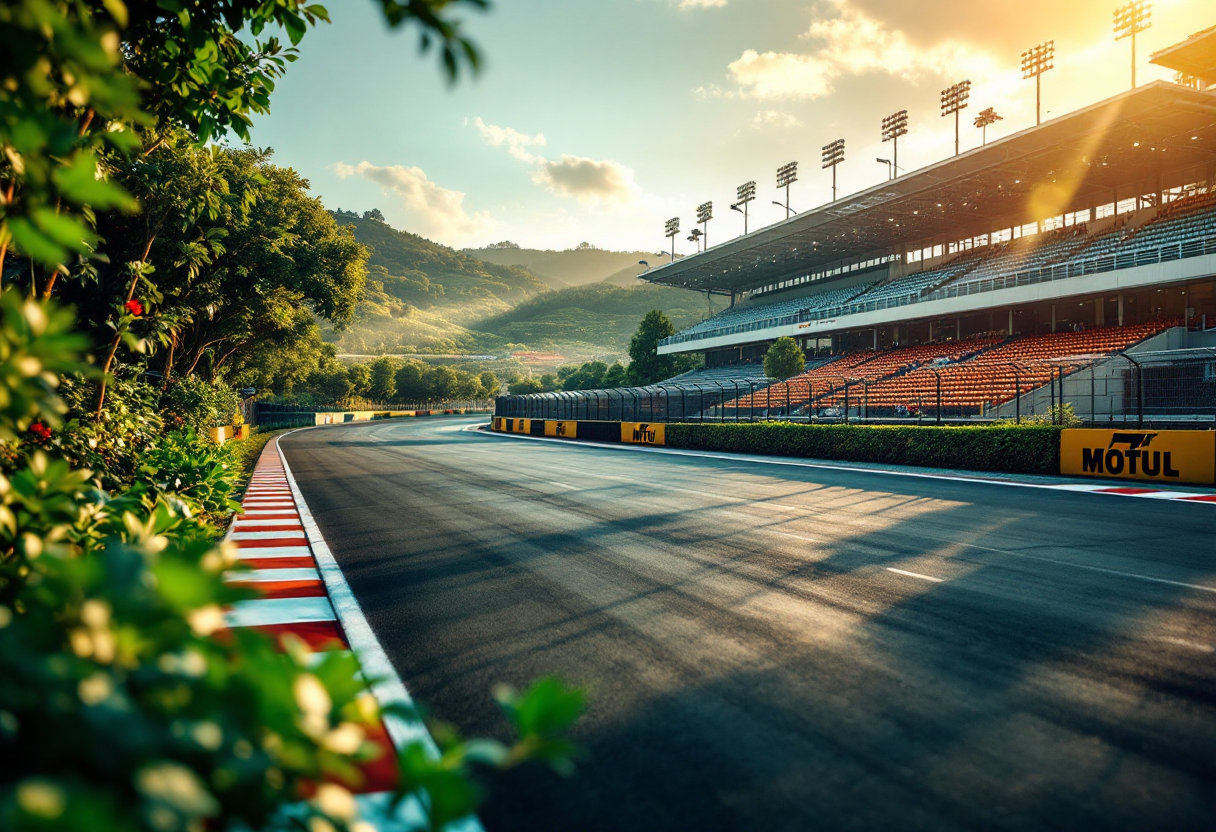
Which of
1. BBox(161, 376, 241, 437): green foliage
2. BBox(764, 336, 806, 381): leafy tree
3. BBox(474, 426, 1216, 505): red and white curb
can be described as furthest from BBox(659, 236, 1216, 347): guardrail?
BBox(161, 376, 241, 437): green foliage

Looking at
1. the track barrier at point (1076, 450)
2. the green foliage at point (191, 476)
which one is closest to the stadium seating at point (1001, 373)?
the track barrier at point (1076, 450)

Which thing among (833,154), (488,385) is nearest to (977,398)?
(833,154)

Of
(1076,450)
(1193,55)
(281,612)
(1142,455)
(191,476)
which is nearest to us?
(281,612)

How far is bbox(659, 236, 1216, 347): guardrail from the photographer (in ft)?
91.2

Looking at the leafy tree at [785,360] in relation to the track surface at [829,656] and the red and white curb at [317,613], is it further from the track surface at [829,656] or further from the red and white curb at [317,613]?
the red and white curb at [317,613]

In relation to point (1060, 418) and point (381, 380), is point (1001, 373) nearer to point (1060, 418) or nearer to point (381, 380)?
point (1060, 418)

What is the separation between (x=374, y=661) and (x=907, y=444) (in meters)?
16.9

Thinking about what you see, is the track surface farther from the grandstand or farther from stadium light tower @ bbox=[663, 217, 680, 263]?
stadium light tower @ bbox=[663, 217, 680, 263]

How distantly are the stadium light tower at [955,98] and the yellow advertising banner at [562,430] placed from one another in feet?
99.3

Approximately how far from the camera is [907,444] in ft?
59.1

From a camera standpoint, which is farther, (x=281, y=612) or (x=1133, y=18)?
(x=1133, y=18)

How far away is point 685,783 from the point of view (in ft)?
9.63

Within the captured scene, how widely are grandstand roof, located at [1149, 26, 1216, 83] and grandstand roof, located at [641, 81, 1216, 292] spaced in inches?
142

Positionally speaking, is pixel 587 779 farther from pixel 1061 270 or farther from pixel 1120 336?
pixel 1061 270
